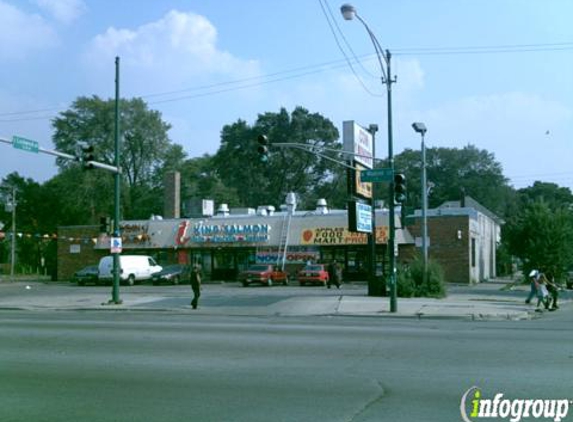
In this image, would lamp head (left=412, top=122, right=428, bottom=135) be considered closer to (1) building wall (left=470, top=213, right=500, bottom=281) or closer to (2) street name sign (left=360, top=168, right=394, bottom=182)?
(2) street name sign (left=360, top=168, right=394, bottom=182)

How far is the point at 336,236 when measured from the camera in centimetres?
4766

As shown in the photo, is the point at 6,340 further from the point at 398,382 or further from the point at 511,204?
the point at 511,204

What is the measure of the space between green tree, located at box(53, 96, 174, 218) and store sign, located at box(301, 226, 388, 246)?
31984 mm

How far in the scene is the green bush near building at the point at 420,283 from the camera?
29.9 meters

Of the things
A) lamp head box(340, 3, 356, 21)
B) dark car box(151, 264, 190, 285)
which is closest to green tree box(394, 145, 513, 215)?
dark car box(151, 264, 190, 285)

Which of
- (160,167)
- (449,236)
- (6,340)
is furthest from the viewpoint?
(160,167)

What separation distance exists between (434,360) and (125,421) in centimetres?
573

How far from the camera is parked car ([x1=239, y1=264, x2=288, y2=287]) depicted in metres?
43.2

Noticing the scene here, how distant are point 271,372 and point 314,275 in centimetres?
3231

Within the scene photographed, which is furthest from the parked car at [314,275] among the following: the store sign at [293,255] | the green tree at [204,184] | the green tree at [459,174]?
the green tree at [459,174]

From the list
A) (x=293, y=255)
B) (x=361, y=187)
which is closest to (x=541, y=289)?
(x=361, y=187)

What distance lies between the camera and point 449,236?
45.4m

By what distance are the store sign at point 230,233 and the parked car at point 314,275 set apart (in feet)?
24.3

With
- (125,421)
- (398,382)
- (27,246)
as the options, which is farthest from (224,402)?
(27,246)
